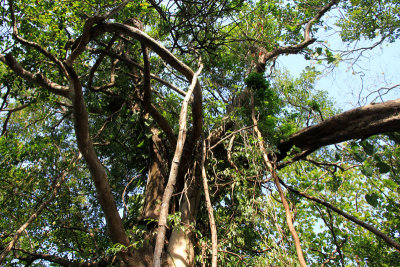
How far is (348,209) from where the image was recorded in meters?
9.05

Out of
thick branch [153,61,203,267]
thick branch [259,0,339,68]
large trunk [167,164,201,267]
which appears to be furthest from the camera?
thick branch [259,0,339,68]

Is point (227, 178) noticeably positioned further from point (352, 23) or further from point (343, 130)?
point (352, 23)

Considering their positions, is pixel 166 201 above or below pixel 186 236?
below

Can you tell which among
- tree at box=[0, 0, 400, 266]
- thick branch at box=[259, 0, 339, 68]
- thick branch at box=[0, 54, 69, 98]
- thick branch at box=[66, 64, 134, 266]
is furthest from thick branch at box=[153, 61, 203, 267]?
thick branch at box=[259, 0, 339, 68]

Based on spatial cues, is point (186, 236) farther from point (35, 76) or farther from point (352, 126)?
point (35, 76)

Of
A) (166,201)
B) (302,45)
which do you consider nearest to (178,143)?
(166,201)

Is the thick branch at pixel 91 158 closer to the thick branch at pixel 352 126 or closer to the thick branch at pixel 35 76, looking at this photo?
the thick branch at pixel 35 76

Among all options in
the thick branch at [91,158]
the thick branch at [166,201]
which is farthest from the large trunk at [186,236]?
the thick branch at [166,201]

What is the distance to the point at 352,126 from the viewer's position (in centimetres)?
368

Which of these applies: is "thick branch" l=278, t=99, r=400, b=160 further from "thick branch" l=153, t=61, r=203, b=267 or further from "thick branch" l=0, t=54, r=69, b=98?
"thick branch" l=0, t=54, r=69, b=98

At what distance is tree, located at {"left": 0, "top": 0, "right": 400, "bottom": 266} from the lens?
346 centimetres

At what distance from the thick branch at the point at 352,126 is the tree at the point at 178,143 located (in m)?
0.02

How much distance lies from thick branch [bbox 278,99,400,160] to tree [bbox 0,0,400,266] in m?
0.02

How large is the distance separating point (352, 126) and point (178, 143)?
91.8 inches
